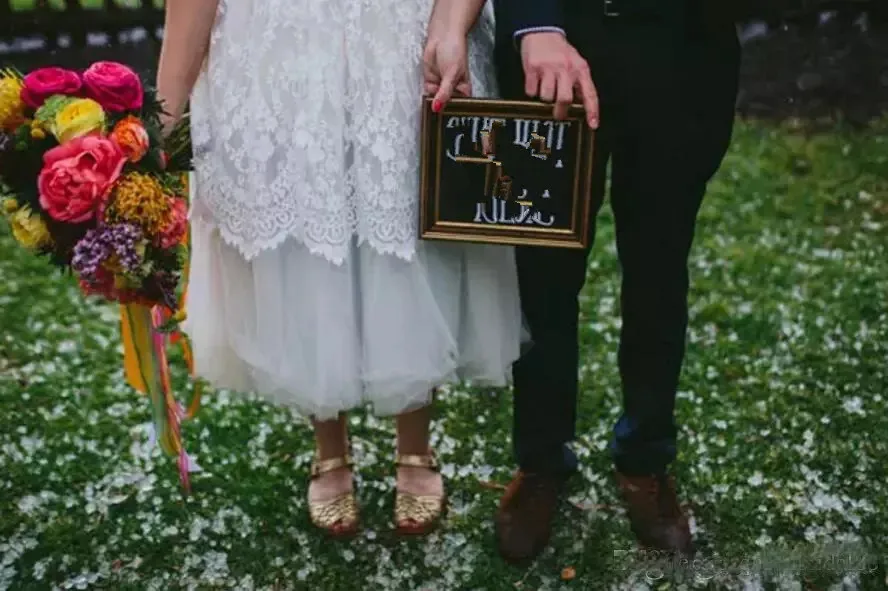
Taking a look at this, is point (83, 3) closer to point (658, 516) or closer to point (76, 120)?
point (76, 120)

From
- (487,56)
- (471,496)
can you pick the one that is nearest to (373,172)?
(487,56)

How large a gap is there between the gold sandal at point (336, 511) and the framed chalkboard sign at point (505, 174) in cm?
81

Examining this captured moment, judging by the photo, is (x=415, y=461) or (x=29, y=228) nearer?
(x=29, y=228)

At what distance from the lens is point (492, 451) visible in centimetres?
290

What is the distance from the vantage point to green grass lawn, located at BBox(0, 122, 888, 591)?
2430 mm

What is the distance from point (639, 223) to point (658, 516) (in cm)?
76

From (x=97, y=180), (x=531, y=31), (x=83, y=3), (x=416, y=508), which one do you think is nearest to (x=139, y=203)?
(x=97, y=180)

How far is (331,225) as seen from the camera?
2.04 metres

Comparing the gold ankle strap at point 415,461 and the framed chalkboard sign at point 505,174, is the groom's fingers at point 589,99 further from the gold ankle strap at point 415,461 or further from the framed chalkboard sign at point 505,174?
the gold ankle strap at point 415,461

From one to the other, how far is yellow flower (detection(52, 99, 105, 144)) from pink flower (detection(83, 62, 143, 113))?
0.03 metres

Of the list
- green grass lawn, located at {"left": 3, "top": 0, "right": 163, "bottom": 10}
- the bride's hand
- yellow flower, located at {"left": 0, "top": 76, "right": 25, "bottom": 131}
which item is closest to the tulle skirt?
the bride's hand

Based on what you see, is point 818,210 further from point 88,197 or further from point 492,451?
point 88,197

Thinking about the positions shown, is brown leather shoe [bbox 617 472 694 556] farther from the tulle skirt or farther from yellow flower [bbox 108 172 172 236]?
yellow flower [bbox 108 172 172 236]

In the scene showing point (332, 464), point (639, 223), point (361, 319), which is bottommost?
point (332, 464)
